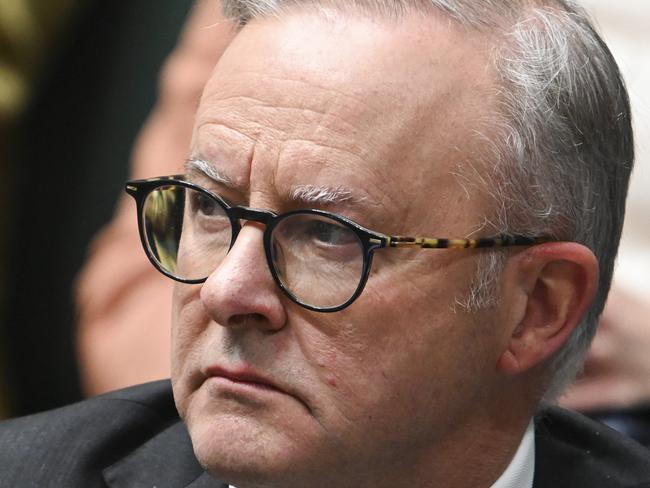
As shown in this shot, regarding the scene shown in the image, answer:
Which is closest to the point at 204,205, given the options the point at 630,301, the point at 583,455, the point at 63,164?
the point at 583,455

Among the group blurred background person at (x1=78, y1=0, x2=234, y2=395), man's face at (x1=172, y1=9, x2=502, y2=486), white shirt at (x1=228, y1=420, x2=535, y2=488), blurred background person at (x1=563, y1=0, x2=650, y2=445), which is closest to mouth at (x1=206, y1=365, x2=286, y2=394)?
man's face at (x1=172, y1=9, x2=502, y2=486)

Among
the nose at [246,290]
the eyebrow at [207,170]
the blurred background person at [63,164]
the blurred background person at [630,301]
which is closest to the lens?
the nose at [246,290]

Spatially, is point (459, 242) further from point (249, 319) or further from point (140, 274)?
point (140, 274)

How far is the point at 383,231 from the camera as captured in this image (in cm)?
173

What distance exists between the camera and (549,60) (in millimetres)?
1861

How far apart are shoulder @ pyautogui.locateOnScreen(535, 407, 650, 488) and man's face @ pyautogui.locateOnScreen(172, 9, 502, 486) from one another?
388 millimetres

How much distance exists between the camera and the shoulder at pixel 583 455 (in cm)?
211

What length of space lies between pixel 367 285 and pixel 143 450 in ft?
2.04

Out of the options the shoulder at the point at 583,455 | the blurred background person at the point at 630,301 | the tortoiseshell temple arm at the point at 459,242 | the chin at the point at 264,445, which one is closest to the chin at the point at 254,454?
the chin at the point at 264,445

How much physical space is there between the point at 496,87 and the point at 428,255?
28 cm

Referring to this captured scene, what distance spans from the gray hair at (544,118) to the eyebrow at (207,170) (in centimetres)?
26

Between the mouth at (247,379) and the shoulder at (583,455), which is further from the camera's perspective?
the shoulder at (583,455)

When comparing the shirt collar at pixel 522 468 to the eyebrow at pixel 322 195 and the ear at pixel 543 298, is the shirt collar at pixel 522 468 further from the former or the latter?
the eyebrow at pixel 322 195

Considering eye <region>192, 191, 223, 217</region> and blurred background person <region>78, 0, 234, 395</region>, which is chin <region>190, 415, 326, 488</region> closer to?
eye <region>192, 191, 223, 217</region>
